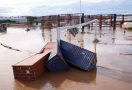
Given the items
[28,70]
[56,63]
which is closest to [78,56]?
[56,63]

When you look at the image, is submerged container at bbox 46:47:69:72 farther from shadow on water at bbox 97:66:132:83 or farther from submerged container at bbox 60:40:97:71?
shadow on water at bbox 97:66:132:83

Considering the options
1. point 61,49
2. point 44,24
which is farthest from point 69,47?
point 44,24

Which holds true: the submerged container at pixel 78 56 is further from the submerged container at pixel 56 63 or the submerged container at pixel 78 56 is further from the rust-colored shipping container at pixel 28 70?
the rust-colored shipping container at pixel 28 70

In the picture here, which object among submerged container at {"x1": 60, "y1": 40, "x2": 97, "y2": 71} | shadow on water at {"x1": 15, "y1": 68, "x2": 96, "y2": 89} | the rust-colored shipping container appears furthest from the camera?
submerged container at {"x1": 60, "y1": 40, "x2": 97, "y2": 71}

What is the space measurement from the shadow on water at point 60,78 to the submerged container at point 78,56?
0.27 metres

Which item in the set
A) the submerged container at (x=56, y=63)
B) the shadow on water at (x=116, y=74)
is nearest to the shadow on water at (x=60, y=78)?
the submerged container at (x=56, y=63)

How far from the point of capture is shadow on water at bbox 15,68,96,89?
858 centimetres

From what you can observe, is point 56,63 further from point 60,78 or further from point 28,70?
point 28,70

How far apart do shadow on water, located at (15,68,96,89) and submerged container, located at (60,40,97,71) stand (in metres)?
0.27

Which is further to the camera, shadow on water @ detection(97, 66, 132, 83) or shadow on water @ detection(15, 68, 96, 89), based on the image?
shadow on water @ detection(97, 66, 132, 83)

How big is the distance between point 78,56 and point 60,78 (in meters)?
1.61

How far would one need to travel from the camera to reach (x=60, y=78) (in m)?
9.28

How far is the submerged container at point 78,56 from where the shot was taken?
1029 centimetres

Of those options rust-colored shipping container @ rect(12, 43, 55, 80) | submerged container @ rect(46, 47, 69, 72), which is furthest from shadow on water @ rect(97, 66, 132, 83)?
rust-colored shipping container @ rect(12, 43, 55, 80)
